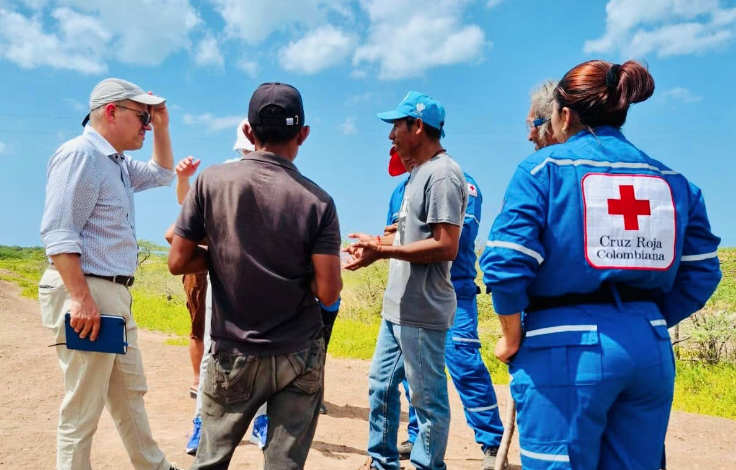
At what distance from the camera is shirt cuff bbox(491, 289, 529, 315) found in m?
2.32

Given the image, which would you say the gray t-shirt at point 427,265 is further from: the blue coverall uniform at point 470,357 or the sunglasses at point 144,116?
the sunglasses at point 144,116

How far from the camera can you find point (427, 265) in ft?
11.6

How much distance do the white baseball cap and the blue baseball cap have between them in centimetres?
141

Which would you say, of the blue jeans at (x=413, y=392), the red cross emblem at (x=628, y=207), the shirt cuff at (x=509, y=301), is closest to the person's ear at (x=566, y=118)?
the red cross emblem at (x=628, y=207)

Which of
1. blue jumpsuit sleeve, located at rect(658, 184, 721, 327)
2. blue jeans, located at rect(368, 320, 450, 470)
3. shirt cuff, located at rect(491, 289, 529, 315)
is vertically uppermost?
blue jumpsuit sleeve, located at rect(658, 184, 721, 327)

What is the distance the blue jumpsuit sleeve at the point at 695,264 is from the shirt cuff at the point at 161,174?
9.75 feet

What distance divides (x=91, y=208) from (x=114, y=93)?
700mm

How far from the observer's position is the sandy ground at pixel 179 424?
4.68m

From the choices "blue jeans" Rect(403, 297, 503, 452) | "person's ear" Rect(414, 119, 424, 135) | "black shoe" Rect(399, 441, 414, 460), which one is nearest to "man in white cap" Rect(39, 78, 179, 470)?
"person's ear" Rect(414, 119, 424, 135)

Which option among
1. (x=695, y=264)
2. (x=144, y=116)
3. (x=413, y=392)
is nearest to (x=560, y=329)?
(x=695, y=264)

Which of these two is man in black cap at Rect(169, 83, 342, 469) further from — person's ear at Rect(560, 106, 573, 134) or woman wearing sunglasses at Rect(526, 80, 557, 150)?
woman wearing sunglasses at Rect(526, 80, 557, 150)

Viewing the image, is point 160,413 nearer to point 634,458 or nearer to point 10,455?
point 10,455

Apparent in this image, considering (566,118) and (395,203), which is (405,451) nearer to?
(395,203)

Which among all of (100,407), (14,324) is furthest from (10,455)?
(14,324)
